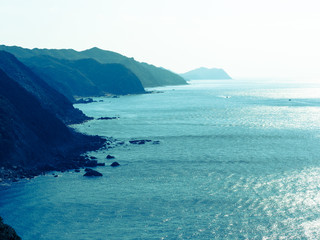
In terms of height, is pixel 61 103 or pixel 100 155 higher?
pixel 61 103

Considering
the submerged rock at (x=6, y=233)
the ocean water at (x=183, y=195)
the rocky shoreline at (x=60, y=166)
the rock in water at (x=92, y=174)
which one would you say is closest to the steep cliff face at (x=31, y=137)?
the rocky shoreline at (x=60, y=166)

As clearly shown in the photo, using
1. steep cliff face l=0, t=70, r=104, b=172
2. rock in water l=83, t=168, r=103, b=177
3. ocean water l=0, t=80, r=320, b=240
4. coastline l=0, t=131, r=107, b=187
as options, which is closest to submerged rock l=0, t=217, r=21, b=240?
ocean water l=0, t=80, r=320, b=240

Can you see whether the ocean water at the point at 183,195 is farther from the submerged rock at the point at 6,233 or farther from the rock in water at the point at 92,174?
the submerged rock at the point at 6,233

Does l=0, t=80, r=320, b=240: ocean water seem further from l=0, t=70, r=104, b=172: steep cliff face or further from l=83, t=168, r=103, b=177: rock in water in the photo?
l=0, t=70, r=104, b=172: steep cliff face

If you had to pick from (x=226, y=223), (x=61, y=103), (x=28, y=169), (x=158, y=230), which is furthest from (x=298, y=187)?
(x=61, y=103)

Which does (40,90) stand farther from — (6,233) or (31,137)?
(6,233)

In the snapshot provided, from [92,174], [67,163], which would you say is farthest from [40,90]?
[92,174]

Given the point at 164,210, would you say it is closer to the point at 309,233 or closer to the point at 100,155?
the point at 309,233

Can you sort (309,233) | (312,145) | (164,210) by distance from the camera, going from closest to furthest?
1. (309,233)
2. (164,210)
3. (312,145)
